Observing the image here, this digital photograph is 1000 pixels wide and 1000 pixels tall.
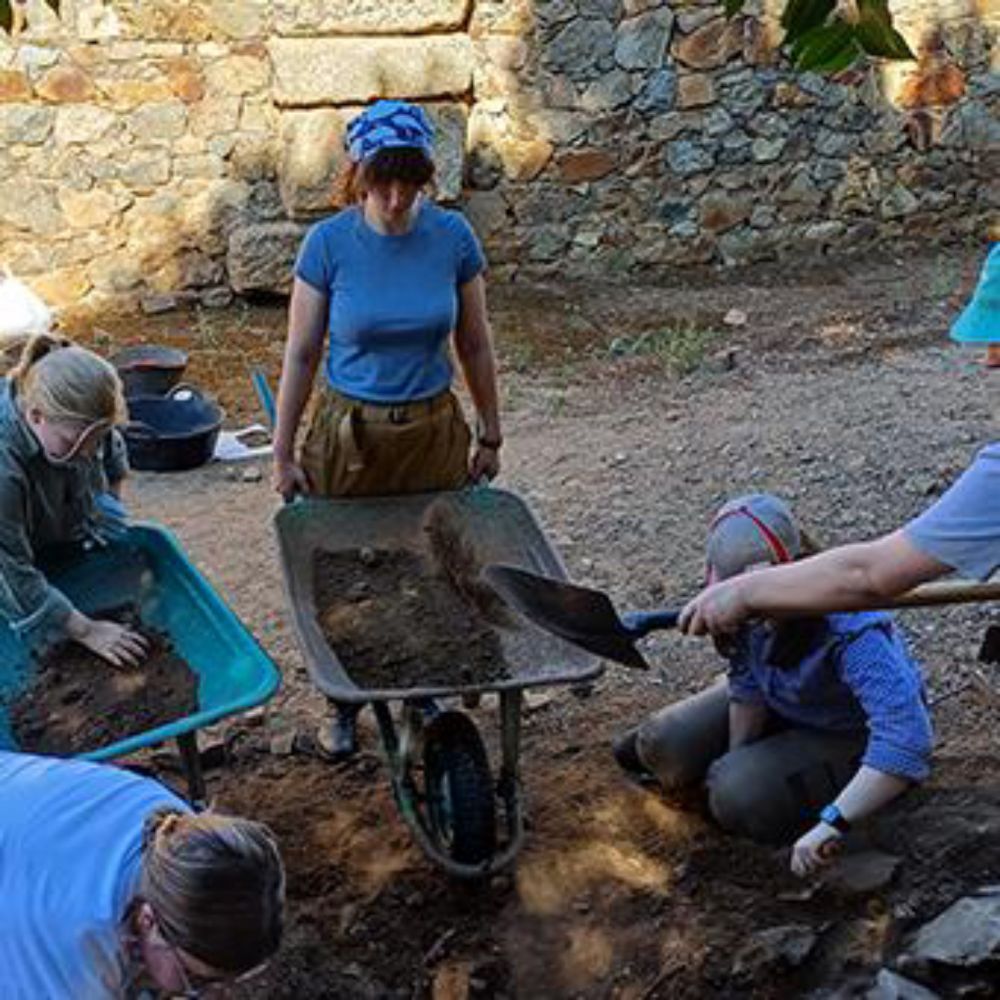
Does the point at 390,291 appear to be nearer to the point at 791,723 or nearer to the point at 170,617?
the point at 170,617

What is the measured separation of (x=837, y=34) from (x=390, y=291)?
6.60 feet

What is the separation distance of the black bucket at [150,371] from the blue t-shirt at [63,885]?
13.8 ft

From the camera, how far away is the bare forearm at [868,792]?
3.04 metres

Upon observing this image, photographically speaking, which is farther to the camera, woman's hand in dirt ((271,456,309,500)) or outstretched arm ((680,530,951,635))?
woman's hand in dirt ((271,456,309,500))

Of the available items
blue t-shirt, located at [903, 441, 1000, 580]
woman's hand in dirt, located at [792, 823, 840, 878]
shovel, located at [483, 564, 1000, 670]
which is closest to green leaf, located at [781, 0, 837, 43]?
blue t-shirt, located at [903, 441, 1000, 580]

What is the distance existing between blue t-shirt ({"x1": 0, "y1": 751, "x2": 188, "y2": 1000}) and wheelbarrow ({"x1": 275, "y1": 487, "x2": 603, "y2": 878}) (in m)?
0.86

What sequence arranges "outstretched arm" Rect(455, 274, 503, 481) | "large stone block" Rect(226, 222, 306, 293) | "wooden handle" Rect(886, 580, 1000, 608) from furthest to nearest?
"large stone block" Rect(226, 222, 306, 293) < "outstretched arm" Rect(455, 274, 503, 481) < "wooden handle" Rect(886, 580, 1000, 608)

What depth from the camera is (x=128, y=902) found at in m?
2.17

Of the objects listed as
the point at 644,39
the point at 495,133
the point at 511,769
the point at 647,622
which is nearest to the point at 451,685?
the point at 511,769

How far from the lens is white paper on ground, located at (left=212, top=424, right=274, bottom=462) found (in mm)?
6375

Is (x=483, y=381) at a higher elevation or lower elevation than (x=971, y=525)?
lower

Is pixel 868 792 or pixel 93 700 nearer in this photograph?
pixel 868 792

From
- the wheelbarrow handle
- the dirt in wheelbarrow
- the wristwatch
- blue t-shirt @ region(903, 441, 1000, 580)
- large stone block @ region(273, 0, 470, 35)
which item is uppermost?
blue t-shirt @ region(903, 441, 1000, 580)

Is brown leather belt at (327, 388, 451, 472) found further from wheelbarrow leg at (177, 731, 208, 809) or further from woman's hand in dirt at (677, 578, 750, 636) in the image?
woman's hand in dirt at (677, 578, 750, 636)
